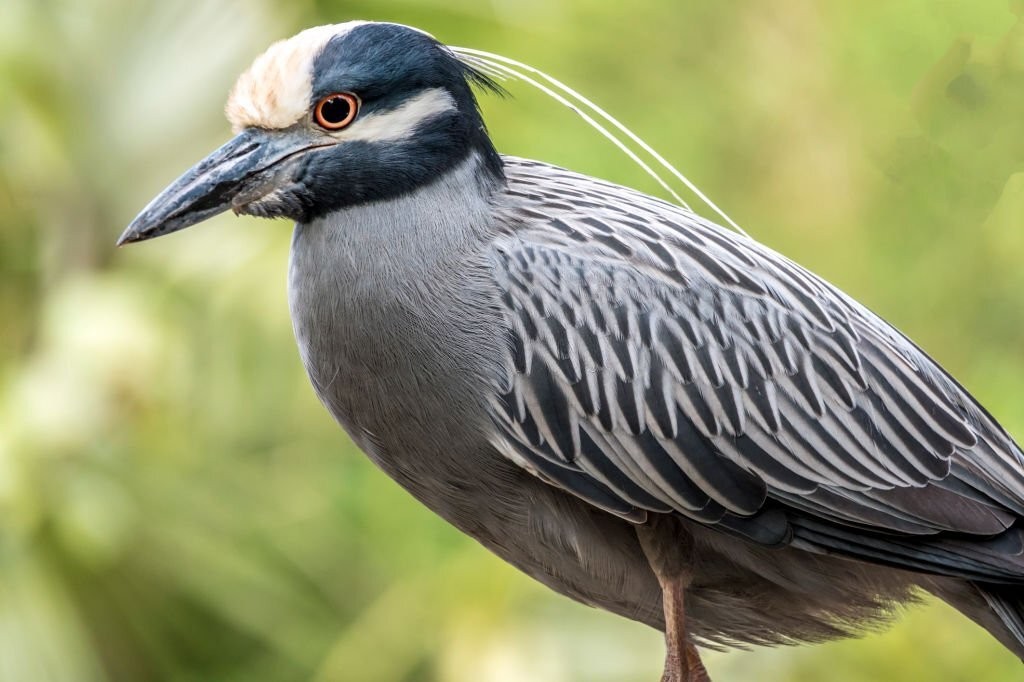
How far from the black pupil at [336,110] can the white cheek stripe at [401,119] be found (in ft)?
0.07

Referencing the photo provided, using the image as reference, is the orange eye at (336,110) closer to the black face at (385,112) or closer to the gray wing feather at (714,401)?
the black face at (385,112)

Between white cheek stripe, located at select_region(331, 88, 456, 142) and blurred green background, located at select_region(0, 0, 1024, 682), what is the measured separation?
2.85 m

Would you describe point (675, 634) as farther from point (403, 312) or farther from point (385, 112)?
point (385, 112)

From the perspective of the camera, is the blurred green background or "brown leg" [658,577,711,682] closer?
"brown leg" [658,577,711,682]

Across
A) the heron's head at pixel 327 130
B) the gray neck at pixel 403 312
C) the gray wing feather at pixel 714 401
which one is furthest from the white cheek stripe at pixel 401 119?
the gray wing feather at pixel 714 401

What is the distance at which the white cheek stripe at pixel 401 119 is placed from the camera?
2.16m

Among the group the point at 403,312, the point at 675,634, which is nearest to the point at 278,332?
the point at 403,312

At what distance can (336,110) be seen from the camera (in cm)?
215

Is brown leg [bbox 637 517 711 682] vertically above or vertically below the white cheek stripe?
below

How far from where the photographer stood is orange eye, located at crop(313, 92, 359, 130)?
2135 mm

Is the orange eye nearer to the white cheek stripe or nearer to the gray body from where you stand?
the white cheek stripe

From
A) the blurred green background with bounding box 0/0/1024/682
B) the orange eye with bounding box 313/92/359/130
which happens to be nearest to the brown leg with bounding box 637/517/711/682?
the orange eye with bounding box 313/92/359/130

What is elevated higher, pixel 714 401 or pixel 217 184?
pixel 714 401

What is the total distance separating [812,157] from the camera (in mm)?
6512
